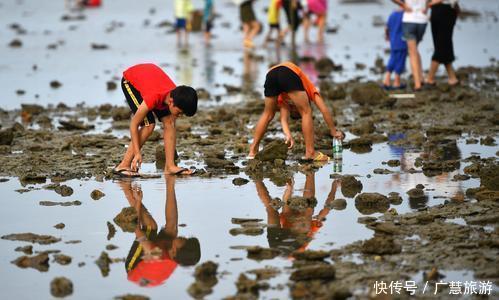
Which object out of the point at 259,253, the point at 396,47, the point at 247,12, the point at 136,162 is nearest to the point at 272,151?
the point at 136,162

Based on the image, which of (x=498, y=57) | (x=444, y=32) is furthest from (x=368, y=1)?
(x=444, y=32)

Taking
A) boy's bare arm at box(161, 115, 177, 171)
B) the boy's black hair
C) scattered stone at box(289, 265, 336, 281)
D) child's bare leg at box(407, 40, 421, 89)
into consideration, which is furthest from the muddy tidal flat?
the boy's black hair

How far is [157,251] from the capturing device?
8.80m

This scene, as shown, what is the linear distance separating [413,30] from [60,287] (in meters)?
11.5

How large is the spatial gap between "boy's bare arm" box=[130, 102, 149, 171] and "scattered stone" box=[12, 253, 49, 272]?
3048 mm

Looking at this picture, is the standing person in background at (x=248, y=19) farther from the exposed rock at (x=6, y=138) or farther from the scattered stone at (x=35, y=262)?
the scattered stone at (x=35, y=262)

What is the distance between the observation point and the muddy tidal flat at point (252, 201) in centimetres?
788

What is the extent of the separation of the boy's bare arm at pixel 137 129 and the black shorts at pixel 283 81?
63.8 inches

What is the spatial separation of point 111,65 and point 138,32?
1085 cm

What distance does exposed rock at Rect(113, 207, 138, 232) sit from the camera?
9.77 m

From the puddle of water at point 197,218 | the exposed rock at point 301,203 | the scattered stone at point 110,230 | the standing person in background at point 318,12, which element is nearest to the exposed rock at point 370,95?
the puddle of water at point 197,218

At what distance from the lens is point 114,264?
8438mm

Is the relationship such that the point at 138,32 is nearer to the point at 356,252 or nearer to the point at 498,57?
the point at 498,57

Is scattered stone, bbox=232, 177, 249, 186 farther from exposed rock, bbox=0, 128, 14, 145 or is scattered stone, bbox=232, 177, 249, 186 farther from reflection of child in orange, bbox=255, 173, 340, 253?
exposed rock, bbox=0, 128, 14, 145
